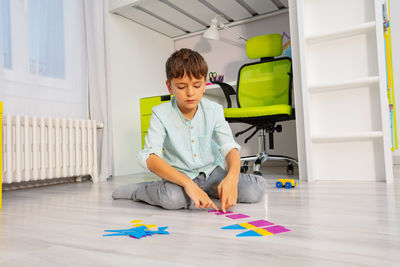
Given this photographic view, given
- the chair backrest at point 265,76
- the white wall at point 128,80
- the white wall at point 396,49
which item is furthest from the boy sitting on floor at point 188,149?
the white wall at point 396,49

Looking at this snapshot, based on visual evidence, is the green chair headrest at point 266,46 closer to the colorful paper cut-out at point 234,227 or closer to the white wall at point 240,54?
the white wall at point 240,54

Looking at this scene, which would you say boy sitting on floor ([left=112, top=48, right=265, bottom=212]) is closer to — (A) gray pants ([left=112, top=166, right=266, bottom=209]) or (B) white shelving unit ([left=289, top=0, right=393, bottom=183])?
(A) gray pants ([left=112, top=166, right=266, bottom=209])

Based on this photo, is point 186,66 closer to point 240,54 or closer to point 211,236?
point 211,236

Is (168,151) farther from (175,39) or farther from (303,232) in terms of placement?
(175,39)

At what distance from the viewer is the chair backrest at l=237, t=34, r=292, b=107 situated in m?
2.43

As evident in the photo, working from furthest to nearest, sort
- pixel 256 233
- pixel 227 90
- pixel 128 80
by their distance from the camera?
pixel 128 80 → pixel 227 90 → pixel 256 233

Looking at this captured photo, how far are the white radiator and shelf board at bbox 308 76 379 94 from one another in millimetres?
1580

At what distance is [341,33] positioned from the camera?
5.84 feet

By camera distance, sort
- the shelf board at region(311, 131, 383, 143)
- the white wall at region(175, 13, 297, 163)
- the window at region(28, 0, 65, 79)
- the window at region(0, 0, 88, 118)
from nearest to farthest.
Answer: the shelf board at region(311, 131, 383, 143) → the window at region(0, 0, 88, 118) → the window at region(28, 0, 65, 79) → the white wall at region(175, 13, 297, 163)

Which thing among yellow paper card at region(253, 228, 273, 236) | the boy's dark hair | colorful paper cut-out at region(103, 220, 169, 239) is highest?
the boy's dark hair

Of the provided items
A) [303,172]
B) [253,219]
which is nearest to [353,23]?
[303,172]

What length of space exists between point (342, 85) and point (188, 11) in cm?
173

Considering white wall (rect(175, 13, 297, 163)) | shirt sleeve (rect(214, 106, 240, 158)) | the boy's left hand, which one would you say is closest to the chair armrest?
white wall (rect(175, 13, 297, 163))

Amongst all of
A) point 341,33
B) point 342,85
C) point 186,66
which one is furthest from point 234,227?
point 341,33
